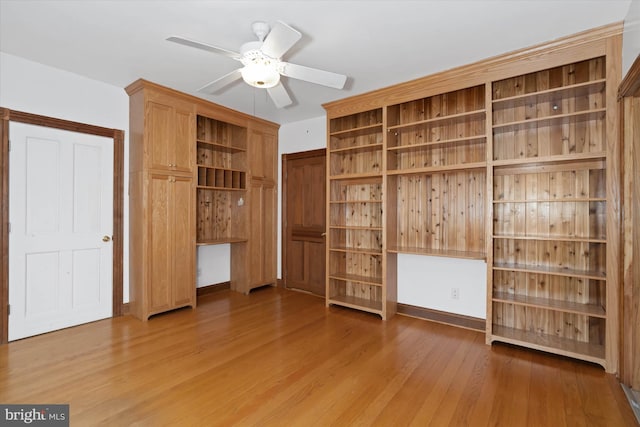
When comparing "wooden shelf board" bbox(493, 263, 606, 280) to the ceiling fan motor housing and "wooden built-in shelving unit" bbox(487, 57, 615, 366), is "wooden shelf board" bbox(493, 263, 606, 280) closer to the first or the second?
"wooden built-in shelving unit" bbox(487, 57, 615, 366)

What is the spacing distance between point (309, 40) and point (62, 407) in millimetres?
3174

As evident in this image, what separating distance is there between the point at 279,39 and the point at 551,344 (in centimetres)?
330

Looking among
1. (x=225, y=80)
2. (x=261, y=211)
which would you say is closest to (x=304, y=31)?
(x=225, y=80)

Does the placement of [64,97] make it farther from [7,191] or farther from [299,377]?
[299,377]

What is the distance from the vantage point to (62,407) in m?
2.02

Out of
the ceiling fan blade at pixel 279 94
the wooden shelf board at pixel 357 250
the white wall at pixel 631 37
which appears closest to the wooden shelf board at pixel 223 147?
the ceiling fan blade at pixel 279 94

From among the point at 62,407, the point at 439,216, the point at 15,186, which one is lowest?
the point at 62,407

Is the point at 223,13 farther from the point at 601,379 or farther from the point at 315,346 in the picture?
the point at 601,379

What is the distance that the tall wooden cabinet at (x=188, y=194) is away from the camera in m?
3.57

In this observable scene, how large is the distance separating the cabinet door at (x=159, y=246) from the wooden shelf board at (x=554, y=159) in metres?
3.54

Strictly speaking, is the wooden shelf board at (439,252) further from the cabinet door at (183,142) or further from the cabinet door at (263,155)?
the cabinet door at (183,142)

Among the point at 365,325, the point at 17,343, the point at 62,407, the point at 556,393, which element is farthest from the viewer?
the point at 365,325

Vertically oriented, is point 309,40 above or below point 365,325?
above

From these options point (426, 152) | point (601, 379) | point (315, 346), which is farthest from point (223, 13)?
point (601, 379)
